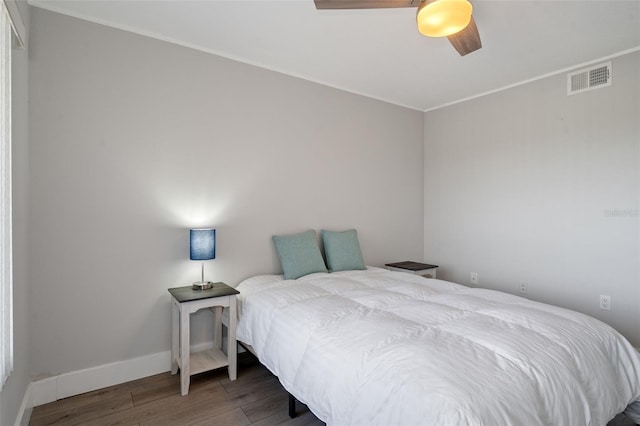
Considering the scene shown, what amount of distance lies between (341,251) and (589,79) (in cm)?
273

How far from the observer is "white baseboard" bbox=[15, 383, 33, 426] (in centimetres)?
178

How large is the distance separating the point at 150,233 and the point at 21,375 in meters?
1.08

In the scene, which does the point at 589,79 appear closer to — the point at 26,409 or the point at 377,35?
the point at 377,35

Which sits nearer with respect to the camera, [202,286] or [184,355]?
[184,355]

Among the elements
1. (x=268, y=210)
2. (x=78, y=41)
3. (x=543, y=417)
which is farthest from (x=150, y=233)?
(x=543, y=417)

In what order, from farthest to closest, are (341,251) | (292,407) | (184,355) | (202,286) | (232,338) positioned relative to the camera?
(341,251) < (202,286) < (232,338) < (184,355) < (292,407)

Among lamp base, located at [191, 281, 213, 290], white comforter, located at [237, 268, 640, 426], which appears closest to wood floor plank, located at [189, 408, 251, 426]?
white comforter, located at [237, 268, 640, 426]

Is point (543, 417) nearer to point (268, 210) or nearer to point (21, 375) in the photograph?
point (268, 210)

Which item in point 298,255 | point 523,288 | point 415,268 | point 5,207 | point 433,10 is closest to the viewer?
point 5,207

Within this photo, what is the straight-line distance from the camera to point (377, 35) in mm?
2479

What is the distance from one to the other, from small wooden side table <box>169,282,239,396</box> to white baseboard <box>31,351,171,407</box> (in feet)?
0.43

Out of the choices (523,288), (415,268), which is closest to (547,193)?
(523,288)

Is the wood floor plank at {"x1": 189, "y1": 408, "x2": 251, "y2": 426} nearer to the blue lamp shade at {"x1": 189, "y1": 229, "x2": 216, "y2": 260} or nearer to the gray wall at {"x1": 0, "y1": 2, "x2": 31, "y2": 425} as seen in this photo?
the gray wall at {"x1": 0, "y1": 2, "x2": 31, "y2": 425}

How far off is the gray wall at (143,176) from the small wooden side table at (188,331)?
0.14 metres
